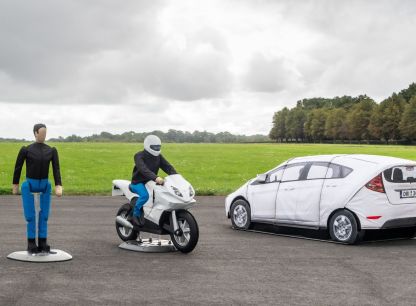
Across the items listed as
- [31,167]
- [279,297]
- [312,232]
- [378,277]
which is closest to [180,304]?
[279,297]

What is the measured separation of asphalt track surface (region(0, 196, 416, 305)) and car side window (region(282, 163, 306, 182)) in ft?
4.06

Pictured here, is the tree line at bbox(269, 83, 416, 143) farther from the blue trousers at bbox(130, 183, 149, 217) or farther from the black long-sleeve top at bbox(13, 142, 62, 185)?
the black long-sleeve top at bbox(13, 142, 62, 185)

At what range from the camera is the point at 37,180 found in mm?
9281

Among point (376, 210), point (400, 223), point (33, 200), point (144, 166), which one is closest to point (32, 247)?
point (33, 200)

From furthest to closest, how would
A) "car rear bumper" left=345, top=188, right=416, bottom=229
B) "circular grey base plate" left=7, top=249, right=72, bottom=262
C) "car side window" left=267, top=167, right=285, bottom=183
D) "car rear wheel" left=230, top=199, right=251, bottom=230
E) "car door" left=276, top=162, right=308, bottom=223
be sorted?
"car rear wheel" left=230, top=199, right=251, bottom=230, "car side window" left=267, top=167, right=285, bottom=183, "car door" left=276, top=162, right=308, bottom=223, "car rear bumper" left=345, top=188, right=416, bottom=229, "circular grey base plate" left=7, top=249, right=72, bottom=262

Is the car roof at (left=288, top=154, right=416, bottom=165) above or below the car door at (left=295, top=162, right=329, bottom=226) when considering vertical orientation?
above

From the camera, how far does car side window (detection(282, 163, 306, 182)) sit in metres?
12.4

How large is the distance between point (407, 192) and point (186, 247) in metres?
4.25

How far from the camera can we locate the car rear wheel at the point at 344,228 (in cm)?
1105

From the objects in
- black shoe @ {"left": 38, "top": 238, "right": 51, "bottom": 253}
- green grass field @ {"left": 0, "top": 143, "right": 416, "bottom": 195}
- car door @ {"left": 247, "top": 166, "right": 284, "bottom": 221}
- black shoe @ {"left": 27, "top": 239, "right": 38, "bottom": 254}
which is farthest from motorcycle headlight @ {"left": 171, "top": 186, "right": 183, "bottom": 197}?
green grass field @ {"left": 0, "top": 143, "right": 416, "bottom": 195}

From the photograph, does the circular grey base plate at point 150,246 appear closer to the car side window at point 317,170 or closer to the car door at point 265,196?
the car door at point 265,196

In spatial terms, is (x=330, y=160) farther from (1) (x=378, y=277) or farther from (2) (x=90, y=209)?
(2) (x=90, y=209)

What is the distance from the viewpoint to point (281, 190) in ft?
41.2

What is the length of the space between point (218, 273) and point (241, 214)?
4.92 meters
